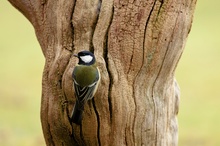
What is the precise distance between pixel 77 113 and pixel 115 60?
37 cm

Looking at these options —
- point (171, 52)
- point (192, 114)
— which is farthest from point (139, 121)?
point (192, 114)

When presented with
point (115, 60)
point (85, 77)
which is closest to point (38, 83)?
point (115, 60)

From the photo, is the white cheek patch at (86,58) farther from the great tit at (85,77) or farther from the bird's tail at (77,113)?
the bird's tail at (77,113)

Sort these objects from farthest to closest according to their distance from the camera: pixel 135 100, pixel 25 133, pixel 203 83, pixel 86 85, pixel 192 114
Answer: pixel 203 83, pixel 192 114, pixel 25 133, pixel 135 100, pixel 86 85

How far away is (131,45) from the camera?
4.23m

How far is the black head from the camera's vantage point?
159 inches

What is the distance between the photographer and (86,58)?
4.04m

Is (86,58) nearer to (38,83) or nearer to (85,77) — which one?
(85,77)

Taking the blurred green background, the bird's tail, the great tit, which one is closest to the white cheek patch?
the great tit

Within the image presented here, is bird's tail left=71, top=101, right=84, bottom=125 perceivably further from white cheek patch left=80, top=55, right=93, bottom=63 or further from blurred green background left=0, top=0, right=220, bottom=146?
blurred green background left=0, top=0, right=220, bottom=146

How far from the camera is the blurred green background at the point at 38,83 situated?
8.94 meters

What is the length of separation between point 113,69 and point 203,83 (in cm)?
714

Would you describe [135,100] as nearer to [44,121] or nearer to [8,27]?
[44,121]

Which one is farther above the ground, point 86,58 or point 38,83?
point 86,58
